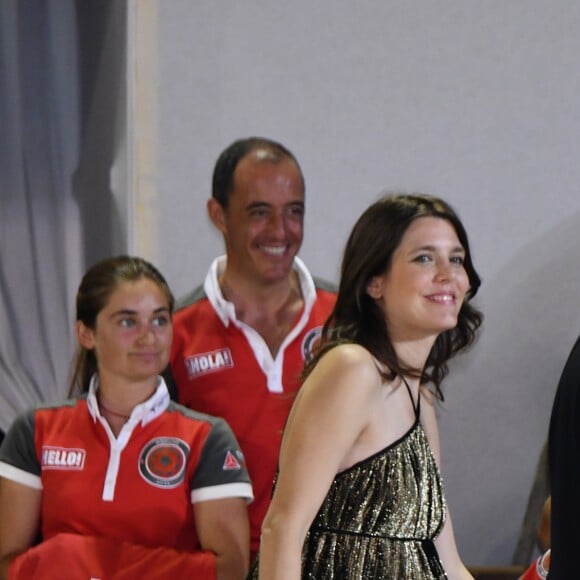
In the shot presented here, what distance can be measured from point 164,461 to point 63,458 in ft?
0.71

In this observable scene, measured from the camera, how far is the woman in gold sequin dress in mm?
1747

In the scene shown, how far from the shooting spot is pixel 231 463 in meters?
2.48

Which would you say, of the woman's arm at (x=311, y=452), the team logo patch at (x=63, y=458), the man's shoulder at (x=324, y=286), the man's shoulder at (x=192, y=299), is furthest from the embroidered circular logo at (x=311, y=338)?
the woman's arm at (x=311, y=452)

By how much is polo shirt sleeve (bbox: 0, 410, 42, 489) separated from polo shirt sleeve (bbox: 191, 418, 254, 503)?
34cm

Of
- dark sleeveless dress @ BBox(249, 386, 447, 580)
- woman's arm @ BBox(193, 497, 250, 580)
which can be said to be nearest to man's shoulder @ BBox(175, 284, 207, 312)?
woman's arm @ BBox(193, 497, 250, 580)

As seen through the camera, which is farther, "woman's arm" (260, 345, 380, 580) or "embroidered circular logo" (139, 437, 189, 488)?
"embroidered circular logo" (139, 437, 189, 488)

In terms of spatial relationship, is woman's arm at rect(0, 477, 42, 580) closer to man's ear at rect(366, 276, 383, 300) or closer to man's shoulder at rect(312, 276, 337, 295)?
man's shoulder at rect(312, 276, 337, 295)

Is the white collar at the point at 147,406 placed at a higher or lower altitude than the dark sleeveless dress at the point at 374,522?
higher

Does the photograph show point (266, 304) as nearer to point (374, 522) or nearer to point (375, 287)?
point (375, 287)

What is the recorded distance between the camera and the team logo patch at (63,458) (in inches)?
98.3

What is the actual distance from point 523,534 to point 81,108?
1802mm

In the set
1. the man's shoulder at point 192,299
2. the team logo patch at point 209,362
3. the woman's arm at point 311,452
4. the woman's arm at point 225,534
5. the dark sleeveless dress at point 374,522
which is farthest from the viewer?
the man's shoulder at point 192,299

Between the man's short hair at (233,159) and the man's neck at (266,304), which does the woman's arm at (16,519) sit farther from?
the man's short hair at (233,159)

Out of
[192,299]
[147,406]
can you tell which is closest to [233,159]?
[192,299]
